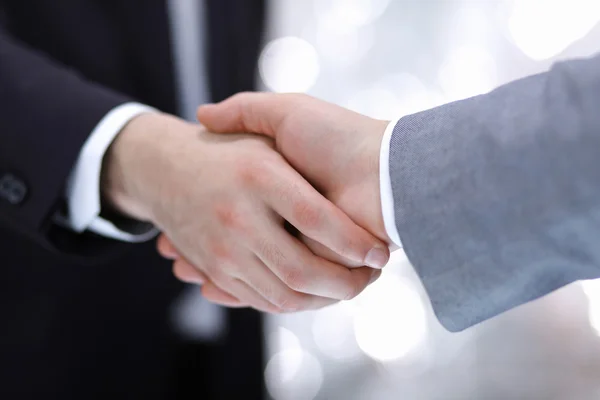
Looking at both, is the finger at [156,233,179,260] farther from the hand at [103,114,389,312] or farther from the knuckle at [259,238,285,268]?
the knuckle at [259,238,285,268]

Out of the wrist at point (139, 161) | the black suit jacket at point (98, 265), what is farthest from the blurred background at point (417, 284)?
the wrist at point (139, 161)

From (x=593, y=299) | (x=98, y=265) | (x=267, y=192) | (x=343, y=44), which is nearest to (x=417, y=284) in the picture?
(x=593, y=299)

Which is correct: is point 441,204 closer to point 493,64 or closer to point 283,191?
point 283,191

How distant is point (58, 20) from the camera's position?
0.80 meters

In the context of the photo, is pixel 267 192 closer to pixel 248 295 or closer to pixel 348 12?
pixel 248 295


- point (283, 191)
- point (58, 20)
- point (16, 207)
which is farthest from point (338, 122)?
point (58, 20)

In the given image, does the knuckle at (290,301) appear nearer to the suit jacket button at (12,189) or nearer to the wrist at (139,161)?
the wrist at (139,161)

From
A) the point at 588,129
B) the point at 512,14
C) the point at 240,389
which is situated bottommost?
the point at 240,389

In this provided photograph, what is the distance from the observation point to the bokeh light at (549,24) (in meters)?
0.86

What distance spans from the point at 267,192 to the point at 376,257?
102 millimetres

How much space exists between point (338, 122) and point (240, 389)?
2.20ft

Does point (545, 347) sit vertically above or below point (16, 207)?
below

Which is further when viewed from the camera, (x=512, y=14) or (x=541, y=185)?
(x=512, y=14)

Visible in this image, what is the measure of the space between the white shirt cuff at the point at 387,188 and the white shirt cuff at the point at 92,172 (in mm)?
265
